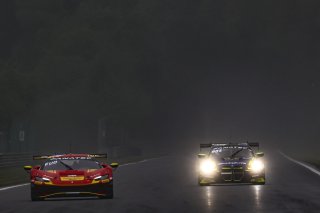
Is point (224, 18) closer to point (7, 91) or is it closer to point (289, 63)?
point (289, 63)

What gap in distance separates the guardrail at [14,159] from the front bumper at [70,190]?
66.8ft

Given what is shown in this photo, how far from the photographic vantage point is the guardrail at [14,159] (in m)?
41.0

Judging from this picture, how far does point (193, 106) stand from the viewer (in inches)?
5659

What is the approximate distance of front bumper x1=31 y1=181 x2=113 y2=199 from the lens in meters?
20.2

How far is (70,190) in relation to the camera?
20.2 metres

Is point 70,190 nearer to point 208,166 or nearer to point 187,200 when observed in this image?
point 187,200

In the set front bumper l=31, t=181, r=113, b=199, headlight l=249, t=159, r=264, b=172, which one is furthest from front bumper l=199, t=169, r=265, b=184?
front bumper l=31, t=181, r=113, b=199

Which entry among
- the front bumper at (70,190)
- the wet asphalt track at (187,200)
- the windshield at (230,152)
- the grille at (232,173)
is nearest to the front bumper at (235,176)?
the grille at (232,173)

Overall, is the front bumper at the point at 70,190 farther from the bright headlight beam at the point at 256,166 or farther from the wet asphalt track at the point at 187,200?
the bright headlight beam at the point at 256,166

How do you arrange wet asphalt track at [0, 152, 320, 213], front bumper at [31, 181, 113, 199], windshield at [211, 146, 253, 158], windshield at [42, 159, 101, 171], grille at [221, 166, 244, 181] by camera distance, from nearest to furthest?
wet asphalt track at [0, 152, 320, 213]
front bumper at [31, 181, 113, 199]
windshield at [42, 159, 101, 171]
grille at [221, 166, 244, 181]
windshield at [211, 146, 253, 158]

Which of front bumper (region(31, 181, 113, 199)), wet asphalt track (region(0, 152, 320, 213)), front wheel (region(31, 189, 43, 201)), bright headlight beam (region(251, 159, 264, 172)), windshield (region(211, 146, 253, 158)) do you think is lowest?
wet asphalt track (region(0, 152, 320, 213))

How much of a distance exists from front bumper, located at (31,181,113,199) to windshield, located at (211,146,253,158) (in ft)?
21.8

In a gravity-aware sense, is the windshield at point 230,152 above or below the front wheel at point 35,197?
above

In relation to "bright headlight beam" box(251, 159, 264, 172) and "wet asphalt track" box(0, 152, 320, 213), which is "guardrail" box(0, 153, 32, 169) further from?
"bright headlight beam" box(251, 159, 264, 172)
